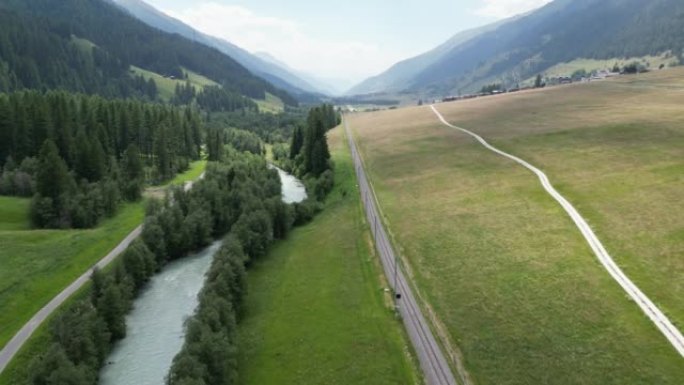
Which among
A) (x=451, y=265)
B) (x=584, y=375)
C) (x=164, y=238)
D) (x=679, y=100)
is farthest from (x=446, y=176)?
(x=679, y=100)

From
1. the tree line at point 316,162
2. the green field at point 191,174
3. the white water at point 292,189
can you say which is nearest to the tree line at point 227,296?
the tree line at point 316,162

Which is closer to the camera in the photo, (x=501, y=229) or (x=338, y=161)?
(x=501, y=229)

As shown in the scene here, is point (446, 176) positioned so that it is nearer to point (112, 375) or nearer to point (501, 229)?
point (501, 229)

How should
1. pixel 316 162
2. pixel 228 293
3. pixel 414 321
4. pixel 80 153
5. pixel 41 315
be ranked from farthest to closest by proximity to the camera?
pixel 316 162
pixel 80 153
pixel 228 293
pixel 41 315
pixel 414 321

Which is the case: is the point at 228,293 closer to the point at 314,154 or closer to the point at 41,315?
the point at 41,315

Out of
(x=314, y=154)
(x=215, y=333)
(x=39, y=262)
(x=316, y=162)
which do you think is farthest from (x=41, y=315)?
(x=314, y=154)

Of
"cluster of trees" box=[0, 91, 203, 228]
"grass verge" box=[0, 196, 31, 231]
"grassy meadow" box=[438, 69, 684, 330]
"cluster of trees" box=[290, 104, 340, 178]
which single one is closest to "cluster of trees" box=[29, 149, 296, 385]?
"cluster of trees" box=[0, 91, 203, 228]

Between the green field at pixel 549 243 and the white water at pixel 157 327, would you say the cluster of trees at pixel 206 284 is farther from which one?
the green field at pixel 549 243
